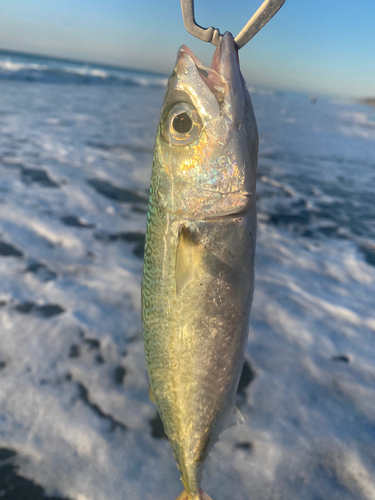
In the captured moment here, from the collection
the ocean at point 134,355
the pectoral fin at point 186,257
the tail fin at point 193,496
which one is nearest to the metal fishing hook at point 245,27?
the pectoral fin at point 186,257

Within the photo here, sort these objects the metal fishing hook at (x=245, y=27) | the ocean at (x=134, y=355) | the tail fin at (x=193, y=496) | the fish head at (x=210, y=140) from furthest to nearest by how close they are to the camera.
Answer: the ocean at (x=134, y=355) → the tail fin at (x=193, y=496) → the fish head at (x=210, y=140) → the metal fishing hook at (x=245, y=27)

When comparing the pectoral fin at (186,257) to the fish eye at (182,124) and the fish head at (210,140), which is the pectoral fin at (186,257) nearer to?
the fish head at (210,140)

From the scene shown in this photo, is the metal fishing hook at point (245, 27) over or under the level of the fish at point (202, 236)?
over

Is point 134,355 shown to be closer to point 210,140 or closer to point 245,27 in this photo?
point 210,140

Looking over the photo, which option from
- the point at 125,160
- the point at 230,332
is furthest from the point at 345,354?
the point at 125,160

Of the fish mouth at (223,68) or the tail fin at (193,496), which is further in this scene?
the tail fin at (193,496)

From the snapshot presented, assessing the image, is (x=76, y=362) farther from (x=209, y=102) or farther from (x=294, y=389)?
(x=209, y=102)

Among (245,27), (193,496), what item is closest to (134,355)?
(193,496)

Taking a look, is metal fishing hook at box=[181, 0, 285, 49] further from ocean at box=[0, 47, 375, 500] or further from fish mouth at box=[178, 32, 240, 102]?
ocean at box=[0, 47, 375, 500]
